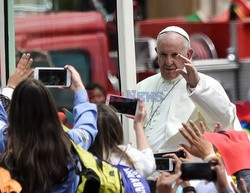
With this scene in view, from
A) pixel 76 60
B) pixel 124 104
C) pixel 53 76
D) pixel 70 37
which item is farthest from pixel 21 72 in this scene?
pixel 70 37

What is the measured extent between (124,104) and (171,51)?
93cm

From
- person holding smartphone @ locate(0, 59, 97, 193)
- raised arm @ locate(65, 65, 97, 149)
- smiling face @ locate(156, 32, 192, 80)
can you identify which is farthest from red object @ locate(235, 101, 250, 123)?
person holding smartphone @ locate(0, 59, 97, 193)

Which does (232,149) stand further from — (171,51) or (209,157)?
(171,51)

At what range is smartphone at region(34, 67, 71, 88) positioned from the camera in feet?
18.0

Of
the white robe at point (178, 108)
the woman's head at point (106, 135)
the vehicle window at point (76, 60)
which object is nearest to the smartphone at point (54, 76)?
the woman's head at point (106, 135)

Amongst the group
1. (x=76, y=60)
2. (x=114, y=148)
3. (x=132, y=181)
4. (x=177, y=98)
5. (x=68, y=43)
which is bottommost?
(x=132, y=181)

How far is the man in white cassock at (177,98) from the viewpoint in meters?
6.09

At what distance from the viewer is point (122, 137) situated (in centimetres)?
541

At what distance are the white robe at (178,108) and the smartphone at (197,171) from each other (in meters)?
1.66

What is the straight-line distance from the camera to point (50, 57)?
7.57 meters

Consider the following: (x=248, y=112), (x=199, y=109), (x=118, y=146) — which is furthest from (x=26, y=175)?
(x=248, y=112)

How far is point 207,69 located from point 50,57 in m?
3.82

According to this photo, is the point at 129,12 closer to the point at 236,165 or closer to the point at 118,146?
the point at 118,146

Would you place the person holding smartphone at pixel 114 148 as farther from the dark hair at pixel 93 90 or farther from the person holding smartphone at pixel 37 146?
the dark hair at pixel 93 90
